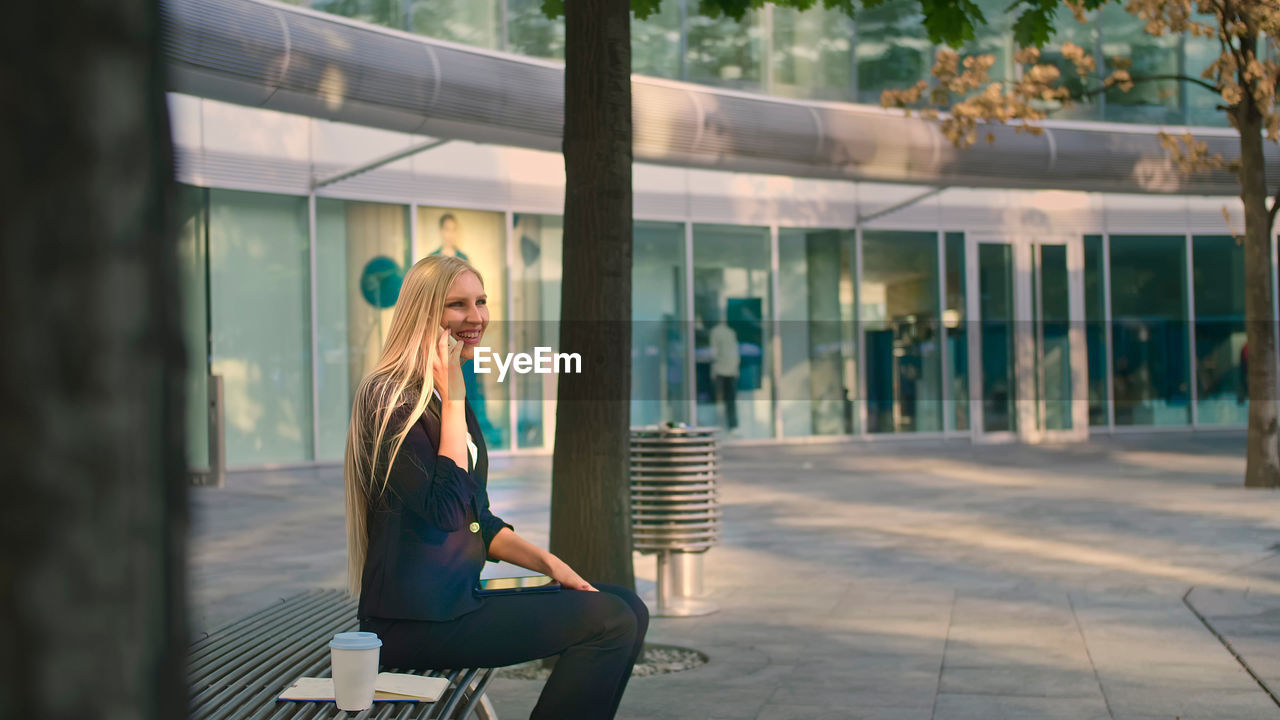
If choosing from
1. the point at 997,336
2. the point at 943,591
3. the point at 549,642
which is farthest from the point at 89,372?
the point at 997,336

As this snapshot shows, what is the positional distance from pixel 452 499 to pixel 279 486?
14.4 m

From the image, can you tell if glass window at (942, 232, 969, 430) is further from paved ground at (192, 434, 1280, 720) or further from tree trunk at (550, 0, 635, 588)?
tree trunk at (550, 0, 635, 588)

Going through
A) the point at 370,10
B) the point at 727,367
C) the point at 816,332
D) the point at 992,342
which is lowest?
the point at 727,367

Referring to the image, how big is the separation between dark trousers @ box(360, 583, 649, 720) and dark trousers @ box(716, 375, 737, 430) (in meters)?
19.2

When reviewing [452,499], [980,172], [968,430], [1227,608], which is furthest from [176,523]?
[968,430]

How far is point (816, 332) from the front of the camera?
23.8 metres

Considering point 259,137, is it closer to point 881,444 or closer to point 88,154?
point 881,444

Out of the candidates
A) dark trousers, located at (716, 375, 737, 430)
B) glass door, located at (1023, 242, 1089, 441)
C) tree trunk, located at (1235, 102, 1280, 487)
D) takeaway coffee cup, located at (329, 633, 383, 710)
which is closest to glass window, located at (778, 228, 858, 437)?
dark trousers, located at (716, 375, 737, 430)

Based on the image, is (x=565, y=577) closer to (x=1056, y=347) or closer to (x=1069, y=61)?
(x=1056, y=347)

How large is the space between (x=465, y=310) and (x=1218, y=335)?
24.9 m

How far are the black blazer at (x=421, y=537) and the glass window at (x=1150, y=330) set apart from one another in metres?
23.8

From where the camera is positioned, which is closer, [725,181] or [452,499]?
[452,499]

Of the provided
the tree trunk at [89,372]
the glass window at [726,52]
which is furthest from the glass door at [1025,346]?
the tree trunk at [89,372]

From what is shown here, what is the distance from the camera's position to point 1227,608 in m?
7.36
